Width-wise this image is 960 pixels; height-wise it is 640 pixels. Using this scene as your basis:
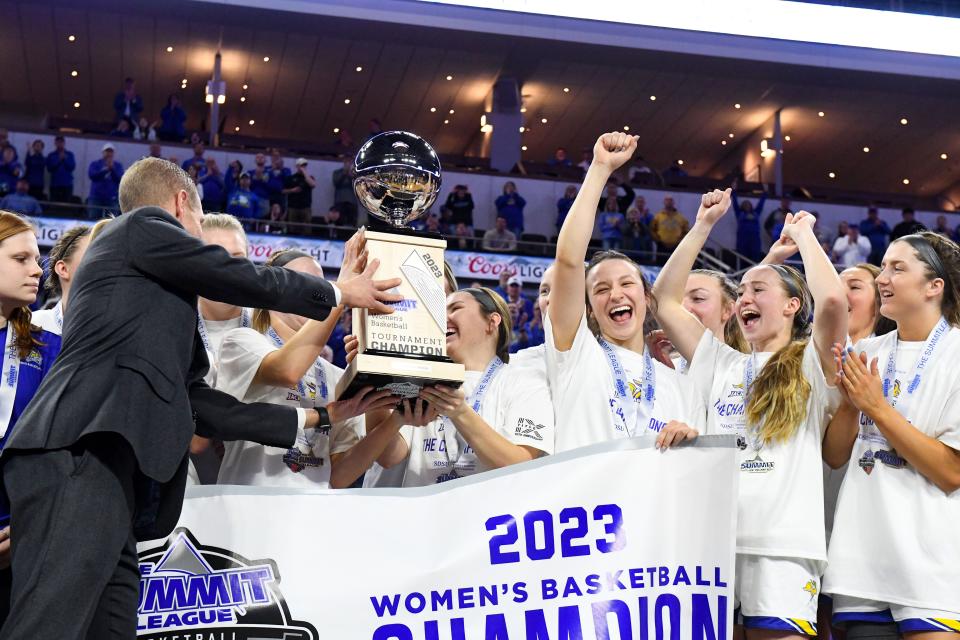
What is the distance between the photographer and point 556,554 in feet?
9.80

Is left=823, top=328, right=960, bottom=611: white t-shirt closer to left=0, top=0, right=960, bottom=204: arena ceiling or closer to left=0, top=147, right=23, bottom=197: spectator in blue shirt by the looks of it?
left=0, top=147, right=23, bottom=197: spectator in blue shirt

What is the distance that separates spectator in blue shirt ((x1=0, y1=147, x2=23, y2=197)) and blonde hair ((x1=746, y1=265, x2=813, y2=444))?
12895 millimetres

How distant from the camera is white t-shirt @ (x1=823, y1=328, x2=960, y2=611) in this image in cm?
303

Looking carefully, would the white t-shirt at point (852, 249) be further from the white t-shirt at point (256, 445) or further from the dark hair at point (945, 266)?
the white t-shirt at point (256, 445)

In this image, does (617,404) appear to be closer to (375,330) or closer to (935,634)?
(375,330)

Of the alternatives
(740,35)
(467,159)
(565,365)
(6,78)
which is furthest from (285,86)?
(565,365)

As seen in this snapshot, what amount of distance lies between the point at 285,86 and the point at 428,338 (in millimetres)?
19210

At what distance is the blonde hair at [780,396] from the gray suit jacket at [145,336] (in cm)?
150

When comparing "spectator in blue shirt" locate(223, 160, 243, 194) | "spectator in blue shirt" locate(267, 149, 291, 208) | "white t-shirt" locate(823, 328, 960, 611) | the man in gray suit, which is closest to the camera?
the man in gray suit

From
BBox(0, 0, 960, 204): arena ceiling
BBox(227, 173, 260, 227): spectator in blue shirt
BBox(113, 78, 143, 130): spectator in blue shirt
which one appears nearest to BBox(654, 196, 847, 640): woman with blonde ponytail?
BBox(227, 173, 260, 227): spectator in blue shirt

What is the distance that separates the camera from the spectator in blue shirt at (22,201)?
1309cm

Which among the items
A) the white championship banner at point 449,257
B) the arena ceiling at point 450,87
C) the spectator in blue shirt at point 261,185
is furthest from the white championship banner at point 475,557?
the arena ceiling at point 450,87

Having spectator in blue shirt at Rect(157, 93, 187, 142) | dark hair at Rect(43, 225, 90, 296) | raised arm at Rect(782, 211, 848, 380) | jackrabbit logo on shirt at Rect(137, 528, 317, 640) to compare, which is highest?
spectator in blue shirt at Rect(157, 93, 187, 142)

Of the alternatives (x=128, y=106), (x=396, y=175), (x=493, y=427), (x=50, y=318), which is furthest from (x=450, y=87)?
(x=396, y=175)
